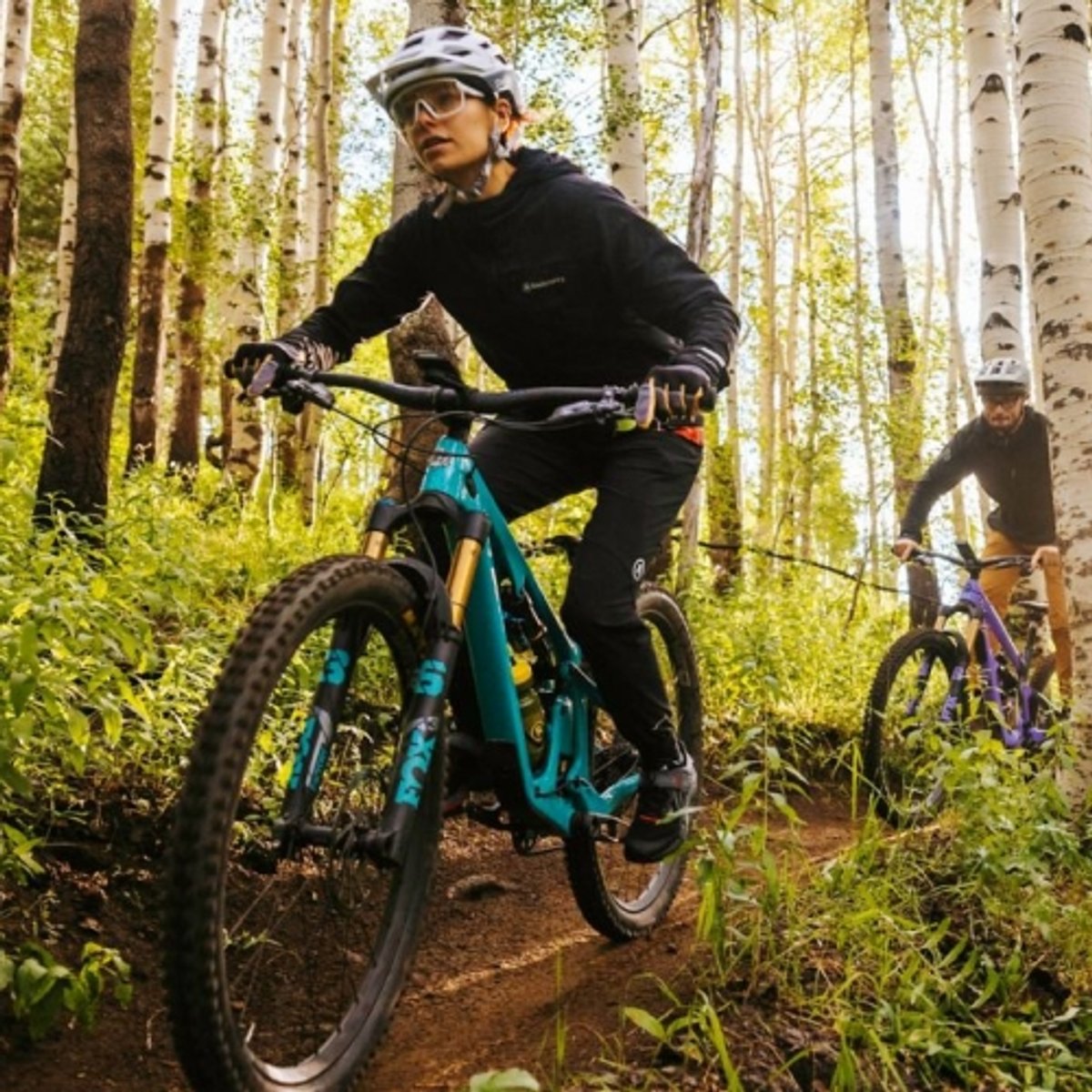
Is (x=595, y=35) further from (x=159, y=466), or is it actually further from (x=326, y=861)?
(x=326, y=861)

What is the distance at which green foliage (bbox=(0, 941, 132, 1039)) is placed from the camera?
2451mm

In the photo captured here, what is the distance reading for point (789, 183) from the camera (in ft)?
102

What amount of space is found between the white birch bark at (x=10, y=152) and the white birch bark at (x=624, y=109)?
17.4 ft

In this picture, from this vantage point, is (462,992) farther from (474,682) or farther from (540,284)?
(540,284)

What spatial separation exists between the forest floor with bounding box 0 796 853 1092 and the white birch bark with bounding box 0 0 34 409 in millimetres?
5987

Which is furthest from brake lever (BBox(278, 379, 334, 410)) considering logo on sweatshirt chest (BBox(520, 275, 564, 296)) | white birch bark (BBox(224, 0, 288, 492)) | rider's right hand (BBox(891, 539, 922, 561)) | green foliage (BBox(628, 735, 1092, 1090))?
white birch bark (BBox(224, 0, 288, 492))

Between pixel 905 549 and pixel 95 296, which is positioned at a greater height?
pixel 95 296

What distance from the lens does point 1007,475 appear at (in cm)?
702

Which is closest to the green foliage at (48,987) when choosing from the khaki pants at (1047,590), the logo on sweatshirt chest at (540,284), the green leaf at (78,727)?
the green leaf at (78,727)

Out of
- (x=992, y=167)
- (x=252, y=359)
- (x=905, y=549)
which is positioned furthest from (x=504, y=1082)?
(x=992, y=167)

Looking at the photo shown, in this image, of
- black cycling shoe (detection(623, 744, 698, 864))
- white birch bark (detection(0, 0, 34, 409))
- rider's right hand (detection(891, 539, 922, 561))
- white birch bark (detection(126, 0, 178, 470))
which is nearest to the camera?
black cycling shoe (detection(623, 744, 698, 864))

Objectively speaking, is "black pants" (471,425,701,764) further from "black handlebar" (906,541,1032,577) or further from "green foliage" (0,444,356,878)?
"black handlebar" (906,541,1032,577)

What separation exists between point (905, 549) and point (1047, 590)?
1.22 m

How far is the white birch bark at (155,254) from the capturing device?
39.0ft
